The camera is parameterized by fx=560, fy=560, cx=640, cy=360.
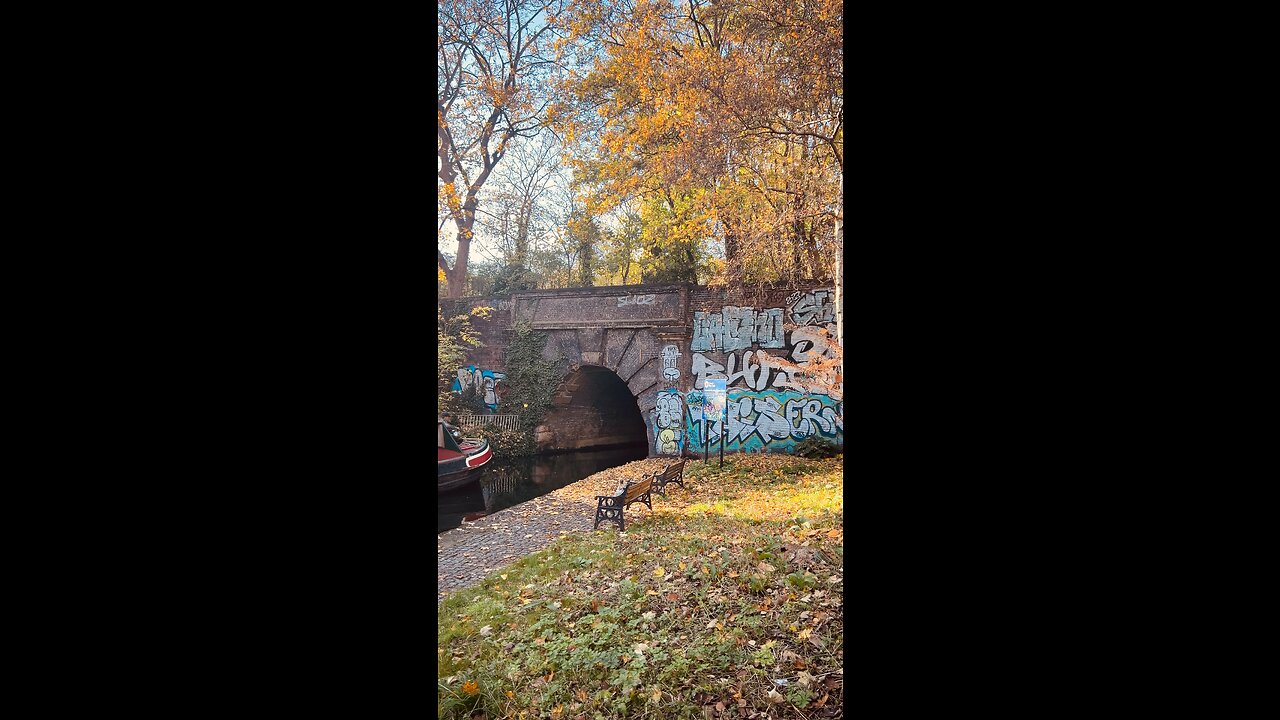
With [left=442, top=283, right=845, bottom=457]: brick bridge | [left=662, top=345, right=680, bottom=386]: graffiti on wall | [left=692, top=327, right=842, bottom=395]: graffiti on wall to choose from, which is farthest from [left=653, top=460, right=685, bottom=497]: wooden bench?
[left=692, top=327, right=842, bottom=395]: graffiti on wall

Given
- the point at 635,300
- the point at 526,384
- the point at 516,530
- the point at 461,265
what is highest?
the point at 461,265

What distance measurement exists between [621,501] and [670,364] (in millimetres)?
2449

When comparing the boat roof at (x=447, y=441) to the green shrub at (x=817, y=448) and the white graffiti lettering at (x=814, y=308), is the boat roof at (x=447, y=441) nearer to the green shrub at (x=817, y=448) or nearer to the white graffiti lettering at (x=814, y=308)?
the green shrub at (x=817, y=448)

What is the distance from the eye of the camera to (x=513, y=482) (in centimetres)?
623

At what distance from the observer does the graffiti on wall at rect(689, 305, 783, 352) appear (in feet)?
21.8

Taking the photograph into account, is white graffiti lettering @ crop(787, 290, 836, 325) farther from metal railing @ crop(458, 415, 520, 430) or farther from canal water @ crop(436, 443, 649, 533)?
metal railing @ crop(458, 415, 520, 430)

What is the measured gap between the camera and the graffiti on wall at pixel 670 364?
682 cm

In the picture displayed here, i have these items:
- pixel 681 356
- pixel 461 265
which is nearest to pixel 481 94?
pixel 461 265

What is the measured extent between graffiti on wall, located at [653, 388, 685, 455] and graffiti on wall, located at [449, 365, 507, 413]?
6.31ft

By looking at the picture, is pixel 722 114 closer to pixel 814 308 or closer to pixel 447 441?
pixel 814 308
